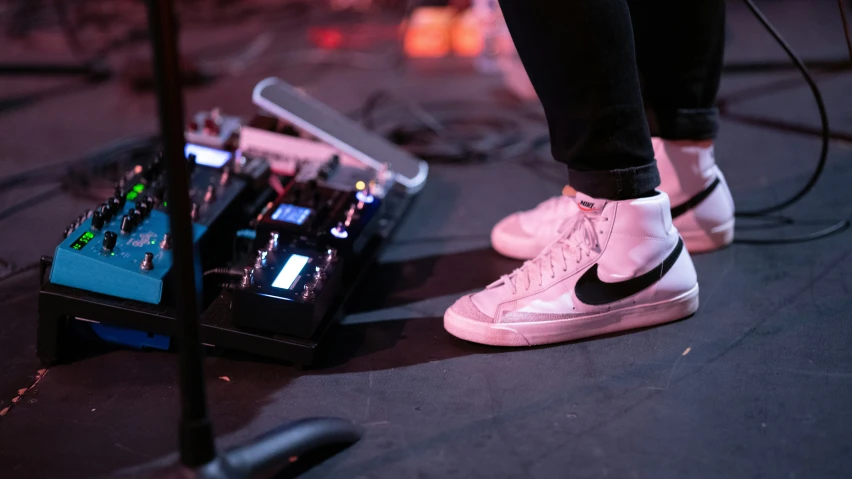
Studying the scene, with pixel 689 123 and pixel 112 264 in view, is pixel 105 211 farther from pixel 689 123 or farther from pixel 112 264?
pixel 689 123

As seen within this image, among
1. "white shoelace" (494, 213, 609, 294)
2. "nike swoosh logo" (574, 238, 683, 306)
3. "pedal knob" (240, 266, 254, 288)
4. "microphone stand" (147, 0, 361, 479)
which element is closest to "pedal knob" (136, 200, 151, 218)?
"pedal knob" (240, 266, 254, 288)

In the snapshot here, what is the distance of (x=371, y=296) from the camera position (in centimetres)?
125

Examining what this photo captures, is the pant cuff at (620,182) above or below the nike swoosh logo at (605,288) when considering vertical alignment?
above

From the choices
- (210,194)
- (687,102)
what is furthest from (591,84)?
(210,194)

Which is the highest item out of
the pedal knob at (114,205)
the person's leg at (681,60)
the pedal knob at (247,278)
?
the person's leg at (681,60)

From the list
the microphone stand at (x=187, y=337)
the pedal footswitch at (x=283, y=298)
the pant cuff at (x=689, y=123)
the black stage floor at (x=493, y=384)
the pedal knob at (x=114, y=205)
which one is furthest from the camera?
the pant cuff at (x=689, y=123)

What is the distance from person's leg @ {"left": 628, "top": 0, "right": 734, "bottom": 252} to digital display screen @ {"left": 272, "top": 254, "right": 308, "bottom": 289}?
2.11ft

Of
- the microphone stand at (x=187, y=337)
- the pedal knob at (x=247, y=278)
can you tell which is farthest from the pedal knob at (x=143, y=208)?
the microphone stand at (x=187, y=337)

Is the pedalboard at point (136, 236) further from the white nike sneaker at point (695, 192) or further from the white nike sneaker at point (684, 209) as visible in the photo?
the white nike sneaker at point (695, 192)

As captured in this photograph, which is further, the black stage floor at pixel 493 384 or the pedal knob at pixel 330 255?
the pedal knob at pixel 330 255

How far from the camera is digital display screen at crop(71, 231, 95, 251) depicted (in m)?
1.04

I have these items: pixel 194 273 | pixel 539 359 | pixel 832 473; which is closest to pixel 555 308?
pixel 539 359

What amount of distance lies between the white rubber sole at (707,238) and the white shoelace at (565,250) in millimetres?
312

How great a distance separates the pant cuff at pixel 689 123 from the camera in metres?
1.26
